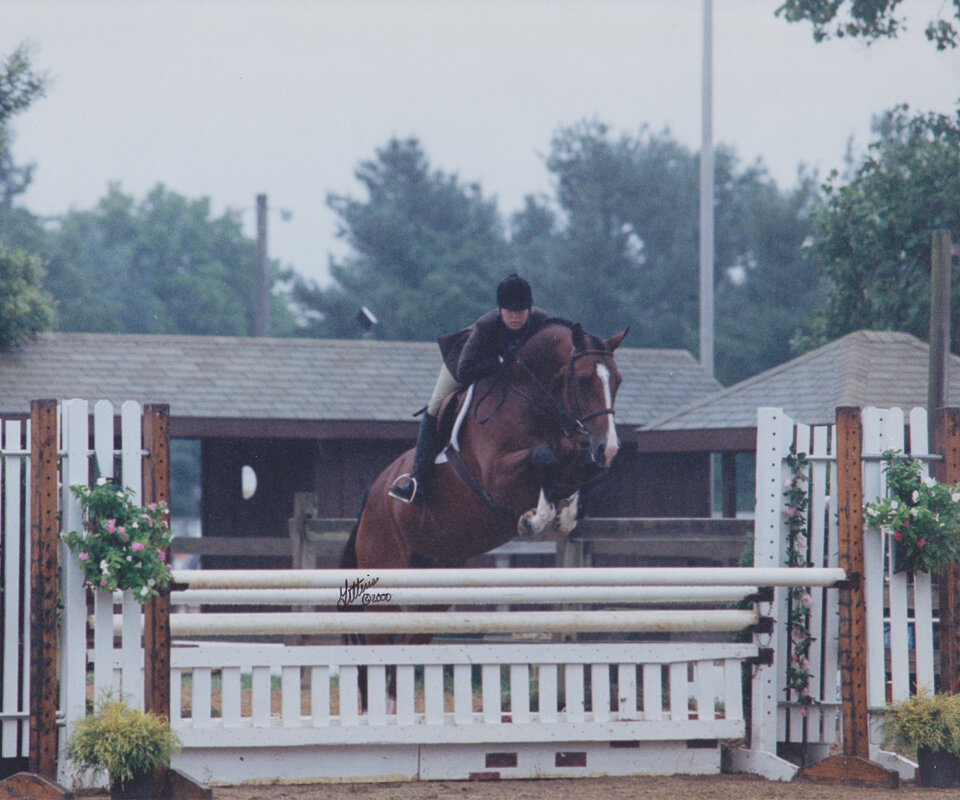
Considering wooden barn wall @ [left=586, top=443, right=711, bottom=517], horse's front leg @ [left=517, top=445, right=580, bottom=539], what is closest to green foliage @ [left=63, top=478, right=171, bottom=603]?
horse's front leg @ [left=517, top=445, right=580, bottom=539]

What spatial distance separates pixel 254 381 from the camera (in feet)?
44.5

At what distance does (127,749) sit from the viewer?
4.62 meters

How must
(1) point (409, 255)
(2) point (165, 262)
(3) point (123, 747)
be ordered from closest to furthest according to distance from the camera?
(3) point (123, 747) < (1) point (409, 255) < (2) point (165, 262)

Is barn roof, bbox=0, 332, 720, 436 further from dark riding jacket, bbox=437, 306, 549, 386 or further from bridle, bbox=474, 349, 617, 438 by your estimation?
bridle, bbox=474, 349, 617, 438

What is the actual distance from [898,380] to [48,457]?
365 inches

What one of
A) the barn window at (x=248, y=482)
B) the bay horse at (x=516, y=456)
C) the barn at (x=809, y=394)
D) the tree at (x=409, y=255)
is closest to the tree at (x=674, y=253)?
the tree at (x=409, y=255)

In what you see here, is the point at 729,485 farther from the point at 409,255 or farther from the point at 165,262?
the point at 165,262

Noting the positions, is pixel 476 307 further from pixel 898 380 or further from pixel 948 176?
pixel 898 380

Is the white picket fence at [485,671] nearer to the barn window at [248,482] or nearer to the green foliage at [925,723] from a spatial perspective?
the green foliage at [925,723]

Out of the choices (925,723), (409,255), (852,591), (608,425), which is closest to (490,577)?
(608,425)

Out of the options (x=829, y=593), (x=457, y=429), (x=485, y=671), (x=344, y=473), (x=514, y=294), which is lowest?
(x=485, y=671)

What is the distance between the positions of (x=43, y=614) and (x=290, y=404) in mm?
8275

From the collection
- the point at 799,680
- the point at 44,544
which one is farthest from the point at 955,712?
the point at 44,544
